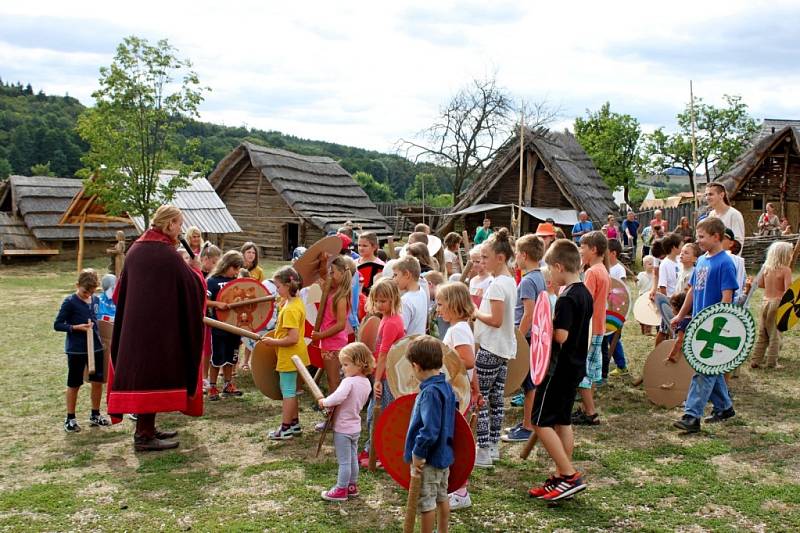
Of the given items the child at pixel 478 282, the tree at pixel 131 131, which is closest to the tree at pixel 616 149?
the tree at pixel 131 131

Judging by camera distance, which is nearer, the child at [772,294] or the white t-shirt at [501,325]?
the white t-shirt at [501,325]

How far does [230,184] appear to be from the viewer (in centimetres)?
3183

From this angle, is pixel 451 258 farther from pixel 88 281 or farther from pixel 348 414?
pixel 348 414

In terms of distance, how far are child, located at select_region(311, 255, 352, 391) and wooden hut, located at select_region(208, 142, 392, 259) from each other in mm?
21991

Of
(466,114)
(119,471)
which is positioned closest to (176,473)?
(119,471)

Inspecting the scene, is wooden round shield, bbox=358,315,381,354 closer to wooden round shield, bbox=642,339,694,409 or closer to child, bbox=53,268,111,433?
child, bbox=53,268,111,433

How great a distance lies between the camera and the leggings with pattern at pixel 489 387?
18.2ft

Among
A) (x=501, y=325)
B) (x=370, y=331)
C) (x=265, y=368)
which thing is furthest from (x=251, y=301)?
(x=501, y=325)

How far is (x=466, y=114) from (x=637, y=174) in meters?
24.0

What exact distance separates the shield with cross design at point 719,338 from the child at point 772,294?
2.79 metres

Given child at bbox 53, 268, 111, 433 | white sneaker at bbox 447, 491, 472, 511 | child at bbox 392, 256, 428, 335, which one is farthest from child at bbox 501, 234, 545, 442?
child at bbox 53, 268, 111, 433

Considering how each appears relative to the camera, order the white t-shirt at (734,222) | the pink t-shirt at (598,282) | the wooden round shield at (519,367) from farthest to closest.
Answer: the white t-shirt at (734,222), the pink t-shirt at (598,282), the wooden round shield at (519,367)

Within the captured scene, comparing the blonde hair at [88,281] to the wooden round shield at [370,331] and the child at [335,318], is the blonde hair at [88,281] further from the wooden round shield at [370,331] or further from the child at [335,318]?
the wooden round shield at [370,331]

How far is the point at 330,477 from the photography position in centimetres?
543
